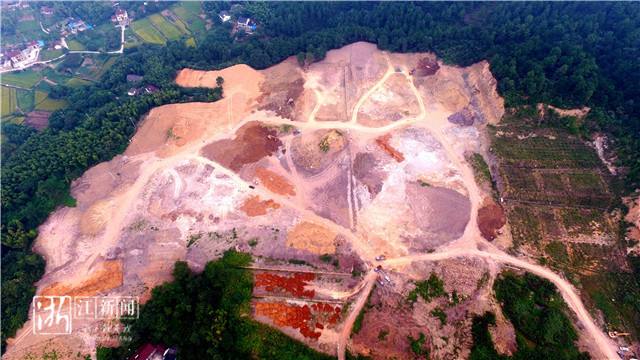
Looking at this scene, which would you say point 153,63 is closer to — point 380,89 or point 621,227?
point 380,89

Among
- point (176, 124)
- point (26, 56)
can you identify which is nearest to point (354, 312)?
point (176, 124)

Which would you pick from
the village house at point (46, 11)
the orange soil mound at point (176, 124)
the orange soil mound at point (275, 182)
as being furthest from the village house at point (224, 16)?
the orange soil mound at point (275, 182)

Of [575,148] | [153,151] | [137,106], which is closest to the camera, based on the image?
[575,148]

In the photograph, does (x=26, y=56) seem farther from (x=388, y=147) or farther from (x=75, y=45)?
(x=388, y=147)

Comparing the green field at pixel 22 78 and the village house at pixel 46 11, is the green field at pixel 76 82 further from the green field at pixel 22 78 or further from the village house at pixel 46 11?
the village house at pixel 46 11

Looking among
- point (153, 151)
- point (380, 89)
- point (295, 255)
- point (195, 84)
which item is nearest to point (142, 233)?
point (153, 151)

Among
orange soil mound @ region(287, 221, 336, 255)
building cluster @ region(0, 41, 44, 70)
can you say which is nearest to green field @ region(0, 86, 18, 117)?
building cluster @ region(0, 41, 44, 70)

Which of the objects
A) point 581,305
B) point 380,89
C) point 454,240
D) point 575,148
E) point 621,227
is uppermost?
point 380,89
